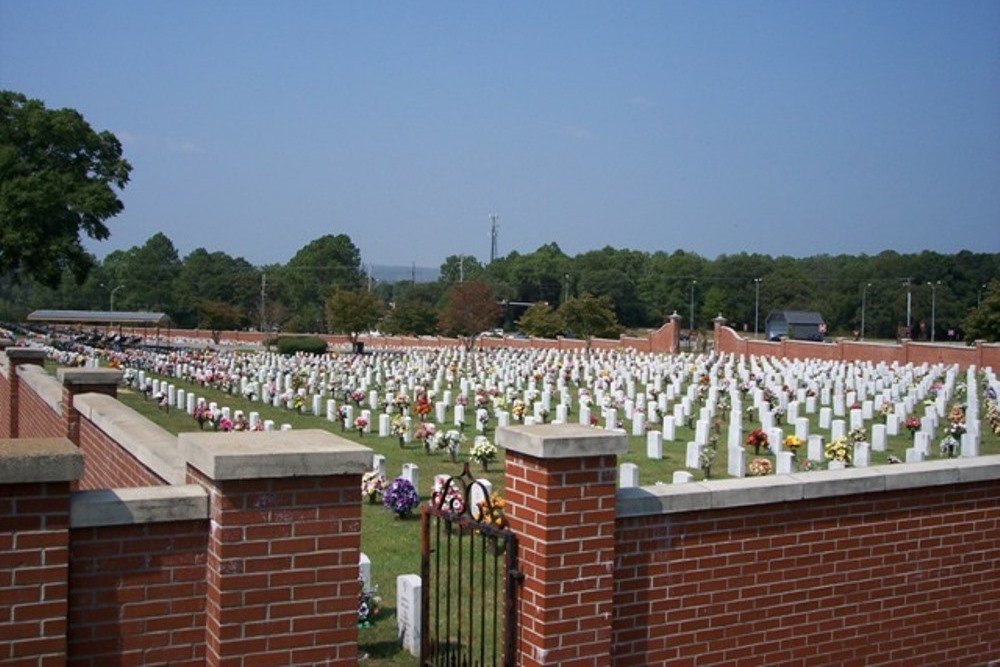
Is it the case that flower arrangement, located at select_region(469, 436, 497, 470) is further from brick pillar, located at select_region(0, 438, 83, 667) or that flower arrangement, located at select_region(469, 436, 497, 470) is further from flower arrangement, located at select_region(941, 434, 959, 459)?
brick pillar, located at select_region(0, 438, 83, 667)

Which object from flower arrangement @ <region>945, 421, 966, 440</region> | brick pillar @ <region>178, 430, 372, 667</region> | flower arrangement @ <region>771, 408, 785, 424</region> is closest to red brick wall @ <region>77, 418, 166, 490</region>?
brick pillar @ <region>178, 430, 372, 667</region>

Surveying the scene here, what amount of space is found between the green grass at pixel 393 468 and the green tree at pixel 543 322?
126 ft

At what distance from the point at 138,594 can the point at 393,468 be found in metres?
12.7

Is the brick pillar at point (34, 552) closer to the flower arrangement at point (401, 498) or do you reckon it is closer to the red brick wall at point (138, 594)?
the red brick wall at point (138, 594)

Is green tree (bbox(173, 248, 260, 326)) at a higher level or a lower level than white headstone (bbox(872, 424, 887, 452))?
higher

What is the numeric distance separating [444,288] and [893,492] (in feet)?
336

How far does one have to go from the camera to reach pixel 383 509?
12.7m

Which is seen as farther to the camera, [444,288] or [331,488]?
[444,288]

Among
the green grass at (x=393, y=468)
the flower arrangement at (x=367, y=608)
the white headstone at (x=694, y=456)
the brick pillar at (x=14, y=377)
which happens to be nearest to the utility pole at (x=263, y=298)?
the green grass at (x=393, y=468)

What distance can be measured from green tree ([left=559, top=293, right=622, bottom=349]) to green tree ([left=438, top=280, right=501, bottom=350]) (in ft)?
16.6

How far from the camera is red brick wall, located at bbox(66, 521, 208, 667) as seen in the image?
3.91 metres

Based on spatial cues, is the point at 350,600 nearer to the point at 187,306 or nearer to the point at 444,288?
the point at 187,306

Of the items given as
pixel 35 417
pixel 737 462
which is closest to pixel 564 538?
pixel 35 417

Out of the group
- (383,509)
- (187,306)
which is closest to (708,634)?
(383,509)
